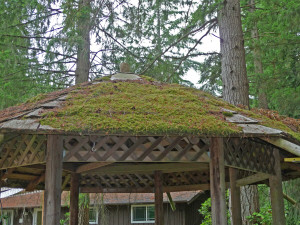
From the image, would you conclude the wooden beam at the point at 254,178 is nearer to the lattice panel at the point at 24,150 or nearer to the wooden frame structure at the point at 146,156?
the wooden frame structure at the point at 146,156

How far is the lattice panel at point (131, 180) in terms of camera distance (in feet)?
36.5

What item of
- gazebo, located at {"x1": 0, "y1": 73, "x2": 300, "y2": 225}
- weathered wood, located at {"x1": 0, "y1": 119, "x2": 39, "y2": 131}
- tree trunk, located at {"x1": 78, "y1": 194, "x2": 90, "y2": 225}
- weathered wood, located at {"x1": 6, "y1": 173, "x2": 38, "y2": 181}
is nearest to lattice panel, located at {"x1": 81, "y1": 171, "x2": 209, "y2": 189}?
weathered wood, located at {"x1": 6, "y1": 173, "x2": 38, "y2": 181}

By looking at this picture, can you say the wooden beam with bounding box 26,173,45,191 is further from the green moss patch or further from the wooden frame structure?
the green moss patch

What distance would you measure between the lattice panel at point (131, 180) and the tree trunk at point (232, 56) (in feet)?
8.35

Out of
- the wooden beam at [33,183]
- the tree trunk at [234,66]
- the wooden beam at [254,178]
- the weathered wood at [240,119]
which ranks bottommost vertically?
the wooden beam at [254,178]

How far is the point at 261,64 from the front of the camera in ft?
60.6

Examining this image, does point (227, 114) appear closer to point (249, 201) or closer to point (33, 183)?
point (249, 201)

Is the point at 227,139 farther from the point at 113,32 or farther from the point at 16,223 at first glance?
the point at 16,223

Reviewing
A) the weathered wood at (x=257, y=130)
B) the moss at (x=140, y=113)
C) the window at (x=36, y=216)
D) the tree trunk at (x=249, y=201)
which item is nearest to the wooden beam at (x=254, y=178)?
the moss at (x=140, y=113)

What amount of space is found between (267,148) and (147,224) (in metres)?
13.6

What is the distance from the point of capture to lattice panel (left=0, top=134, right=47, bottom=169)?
6074 millimetres

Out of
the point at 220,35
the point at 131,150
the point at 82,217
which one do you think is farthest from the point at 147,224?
the point at 131,150

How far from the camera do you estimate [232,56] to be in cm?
1116

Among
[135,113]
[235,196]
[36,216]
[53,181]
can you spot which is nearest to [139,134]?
[135,113]
